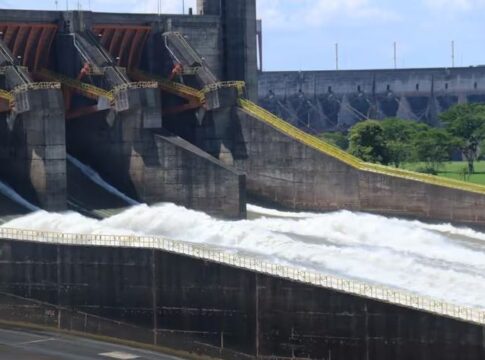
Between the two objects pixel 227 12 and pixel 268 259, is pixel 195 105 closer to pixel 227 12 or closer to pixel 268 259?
pixel 227 12

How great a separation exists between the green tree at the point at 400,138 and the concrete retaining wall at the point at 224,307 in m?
46.1

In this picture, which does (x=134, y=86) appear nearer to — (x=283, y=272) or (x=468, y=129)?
(x=283, y=272)

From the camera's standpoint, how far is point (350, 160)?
65.1 m

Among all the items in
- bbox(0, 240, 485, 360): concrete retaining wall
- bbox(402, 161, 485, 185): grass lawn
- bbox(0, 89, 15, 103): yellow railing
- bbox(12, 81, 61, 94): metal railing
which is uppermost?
bbox(12, 81, 61, 94): metal railing

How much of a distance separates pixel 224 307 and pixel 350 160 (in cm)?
2567

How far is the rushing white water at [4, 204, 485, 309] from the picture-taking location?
49438mm

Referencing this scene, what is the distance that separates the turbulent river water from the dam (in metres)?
0.15

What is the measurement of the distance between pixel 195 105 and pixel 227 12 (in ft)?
26.3

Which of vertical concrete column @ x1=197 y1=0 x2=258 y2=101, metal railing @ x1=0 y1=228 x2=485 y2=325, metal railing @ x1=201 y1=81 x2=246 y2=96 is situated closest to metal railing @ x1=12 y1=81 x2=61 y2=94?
metal railing @ x1=0 y1=228 x2=485 y2=325

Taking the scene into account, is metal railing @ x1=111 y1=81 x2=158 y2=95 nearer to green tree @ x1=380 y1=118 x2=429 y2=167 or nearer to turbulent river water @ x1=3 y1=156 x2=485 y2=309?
turbulent river water @ x1=3 y1=156 x2=485 y2=309

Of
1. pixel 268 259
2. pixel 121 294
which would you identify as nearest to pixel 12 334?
pixel 121 294

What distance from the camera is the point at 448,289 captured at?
47438mm

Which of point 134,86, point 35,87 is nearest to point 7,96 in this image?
point 35,87

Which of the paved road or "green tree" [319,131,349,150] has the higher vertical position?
"green tree" [319,131,349,150]
